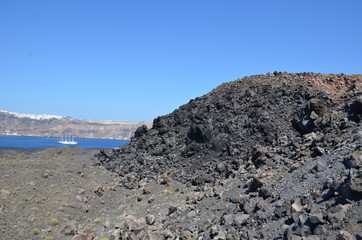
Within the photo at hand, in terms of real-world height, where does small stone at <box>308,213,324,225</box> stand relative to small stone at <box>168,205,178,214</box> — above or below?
above

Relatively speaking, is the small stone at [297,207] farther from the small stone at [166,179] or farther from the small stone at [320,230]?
the small stone at [166,179]

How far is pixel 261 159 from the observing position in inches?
914

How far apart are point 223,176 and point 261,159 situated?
156 inches

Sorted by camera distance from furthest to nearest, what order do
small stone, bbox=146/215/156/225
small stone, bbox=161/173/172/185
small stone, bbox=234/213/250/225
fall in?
1. small stone, bbox=161/173/172/185
2. small stone, bbox=146/215/156/225
3. small stone, bbox=234/213/250/225

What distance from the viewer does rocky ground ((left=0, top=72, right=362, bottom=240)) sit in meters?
14.4

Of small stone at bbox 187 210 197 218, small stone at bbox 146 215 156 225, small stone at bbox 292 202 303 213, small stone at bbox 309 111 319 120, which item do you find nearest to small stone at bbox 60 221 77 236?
small stone at bbox 146 215 156 225

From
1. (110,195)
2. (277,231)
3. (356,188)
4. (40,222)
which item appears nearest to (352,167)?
(356,188)

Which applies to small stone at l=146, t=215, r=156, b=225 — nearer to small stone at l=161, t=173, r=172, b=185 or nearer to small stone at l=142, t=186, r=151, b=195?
small stone at l=142, t=186, r=151, b=195

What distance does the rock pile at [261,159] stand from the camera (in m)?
13.5

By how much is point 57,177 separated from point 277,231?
2260 centimetres

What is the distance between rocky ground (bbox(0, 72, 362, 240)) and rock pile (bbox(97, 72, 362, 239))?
0.07m

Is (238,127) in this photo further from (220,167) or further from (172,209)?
(172,209)

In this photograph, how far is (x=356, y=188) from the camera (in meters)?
12.4

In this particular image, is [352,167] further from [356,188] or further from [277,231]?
[277,231]
